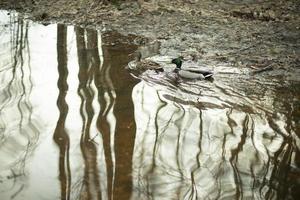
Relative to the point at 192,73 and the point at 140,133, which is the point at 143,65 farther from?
the point at 140,133

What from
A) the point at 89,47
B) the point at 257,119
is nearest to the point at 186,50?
the point at 89,47

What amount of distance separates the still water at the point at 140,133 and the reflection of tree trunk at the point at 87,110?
0.06 ft

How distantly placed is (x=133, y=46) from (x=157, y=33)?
96 centimetres

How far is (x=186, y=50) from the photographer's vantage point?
858 centimetres

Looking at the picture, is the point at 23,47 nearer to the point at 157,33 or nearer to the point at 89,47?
the point at 89,47

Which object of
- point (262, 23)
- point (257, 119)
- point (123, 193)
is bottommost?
point (123, 193)

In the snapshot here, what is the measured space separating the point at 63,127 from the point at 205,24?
5261 mm

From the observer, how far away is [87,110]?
6.35 m

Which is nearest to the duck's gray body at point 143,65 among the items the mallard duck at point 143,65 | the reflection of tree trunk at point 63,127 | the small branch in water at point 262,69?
the mallard duck at point 143,65

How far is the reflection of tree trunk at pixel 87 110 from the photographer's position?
4797 mm

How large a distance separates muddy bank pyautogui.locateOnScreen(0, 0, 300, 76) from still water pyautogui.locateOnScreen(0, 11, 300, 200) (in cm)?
76

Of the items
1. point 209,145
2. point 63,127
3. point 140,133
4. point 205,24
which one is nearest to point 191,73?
point 140,133

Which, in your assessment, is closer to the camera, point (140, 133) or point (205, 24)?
point (140, 133)

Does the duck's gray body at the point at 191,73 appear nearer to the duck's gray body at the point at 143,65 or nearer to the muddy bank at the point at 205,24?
the duck's gray body at the point at 143,65
